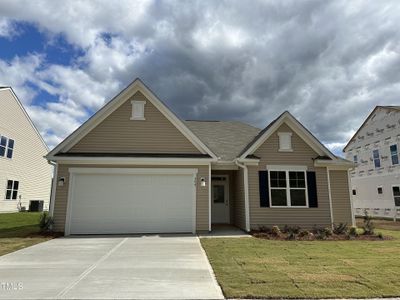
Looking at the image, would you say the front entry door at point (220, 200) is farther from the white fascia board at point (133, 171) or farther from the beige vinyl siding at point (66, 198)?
the white fascia board at point (133, 171)

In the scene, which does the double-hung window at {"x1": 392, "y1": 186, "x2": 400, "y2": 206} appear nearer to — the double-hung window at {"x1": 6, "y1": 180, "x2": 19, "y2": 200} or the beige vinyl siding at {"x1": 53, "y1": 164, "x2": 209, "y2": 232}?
the beige vinyl siding at {"x1": 53, "y1": 164, "x2": 209, "y2": 232}

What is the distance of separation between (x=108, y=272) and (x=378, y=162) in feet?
79.9

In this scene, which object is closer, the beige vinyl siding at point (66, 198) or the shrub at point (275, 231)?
the shrub at point (275, 231)

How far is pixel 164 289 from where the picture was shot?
5.00 meters

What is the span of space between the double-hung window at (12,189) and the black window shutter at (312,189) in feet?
70.0

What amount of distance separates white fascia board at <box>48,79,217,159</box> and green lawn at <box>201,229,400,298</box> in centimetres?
486

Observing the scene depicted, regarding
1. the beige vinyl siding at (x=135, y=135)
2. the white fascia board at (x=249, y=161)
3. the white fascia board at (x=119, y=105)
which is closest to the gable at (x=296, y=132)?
the white fascia board at (x=249, y=161)

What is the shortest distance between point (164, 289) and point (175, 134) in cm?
862

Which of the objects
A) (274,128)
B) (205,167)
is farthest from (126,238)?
(274,128)

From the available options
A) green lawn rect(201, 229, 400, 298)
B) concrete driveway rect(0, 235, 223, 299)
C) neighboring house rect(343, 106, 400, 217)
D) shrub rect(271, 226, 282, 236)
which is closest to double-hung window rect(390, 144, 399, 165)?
neighboring house rect(343, 106, 400, 217)

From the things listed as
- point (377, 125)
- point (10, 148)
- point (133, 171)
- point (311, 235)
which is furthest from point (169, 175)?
point (377, 125)

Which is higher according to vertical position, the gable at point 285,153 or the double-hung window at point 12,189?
the gable at point 285,153

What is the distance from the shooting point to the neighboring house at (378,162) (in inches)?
857

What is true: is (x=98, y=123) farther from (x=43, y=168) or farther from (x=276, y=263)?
(x=43, y=168)
